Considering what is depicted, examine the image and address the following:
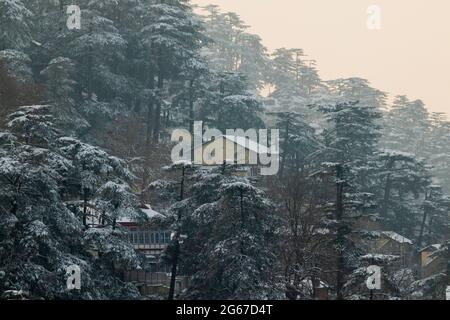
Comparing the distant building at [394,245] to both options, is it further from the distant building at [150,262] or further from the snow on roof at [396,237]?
the distant building at [150,262]

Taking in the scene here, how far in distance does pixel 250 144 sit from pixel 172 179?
14.0 metres

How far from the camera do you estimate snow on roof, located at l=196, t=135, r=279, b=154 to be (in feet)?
178

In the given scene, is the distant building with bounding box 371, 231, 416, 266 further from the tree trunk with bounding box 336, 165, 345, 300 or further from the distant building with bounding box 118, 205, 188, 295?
the tree trunk with bounding box 336, 165, 345, 300

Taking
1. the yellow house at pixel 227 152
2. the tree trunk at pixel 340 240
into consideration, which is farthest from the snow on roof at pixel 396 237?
the tree trunk at pixel 340 240

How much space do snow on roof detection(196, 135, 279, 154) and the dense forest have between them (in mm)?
1665

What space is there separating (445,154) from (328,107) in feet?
115

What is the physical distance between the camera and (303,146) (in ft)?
192

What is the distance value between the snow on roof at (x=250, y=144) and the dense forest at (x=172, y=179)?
5.46 ft

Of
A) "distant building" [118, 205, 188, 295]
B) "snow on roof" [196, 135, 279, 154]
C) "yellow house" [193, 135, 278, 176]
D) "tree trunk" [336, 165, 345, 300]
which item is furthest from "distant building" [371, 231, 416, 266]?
"tree trunk" [336, 165, 345, 300]

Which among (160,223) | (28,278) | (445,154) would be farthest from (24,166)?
(445,154)

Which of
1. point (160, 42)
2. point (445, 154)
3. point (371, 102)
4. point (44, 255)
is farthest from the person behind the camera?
point (371, 102)

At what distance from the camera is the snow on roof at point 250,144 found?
178 feet

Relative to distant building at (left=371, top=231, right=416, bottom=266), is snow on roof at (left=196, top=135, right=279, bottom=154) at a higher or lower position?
higher

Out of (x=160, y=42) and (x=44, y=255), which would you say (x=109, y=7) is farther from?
(x=44, y=255)
